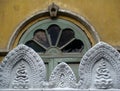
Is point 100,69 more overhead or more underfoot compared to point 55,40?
more underfoot

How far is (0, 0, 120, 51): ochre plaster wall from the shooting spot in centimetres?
525

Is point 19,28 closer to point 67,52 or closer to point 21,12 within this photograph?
point 21,12

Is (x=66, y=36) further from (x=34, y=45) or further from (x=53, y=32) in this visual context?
(x=34, y=45)

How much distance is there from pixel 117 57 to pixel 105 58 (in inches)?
3.5

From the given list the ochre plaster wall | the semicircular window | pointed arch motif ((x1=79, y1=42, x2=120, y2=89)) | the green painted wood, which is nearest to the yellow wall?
the ochre plaster wall

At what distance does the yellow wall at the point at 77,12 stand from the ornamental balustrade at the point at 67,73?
2279 millimetres

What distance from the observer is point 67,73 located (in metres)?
2.90

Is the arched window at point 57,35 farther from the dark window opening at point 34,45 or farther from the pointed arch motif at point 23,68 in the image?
Result: the pointed arch motif at point 23,68

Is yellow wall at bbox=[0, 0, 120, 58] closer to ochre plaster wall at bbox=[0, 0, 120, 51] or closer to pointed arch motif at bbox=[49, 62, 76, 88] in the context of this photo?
ochre plaster wall at bbox=[0, 0, 120, 51]

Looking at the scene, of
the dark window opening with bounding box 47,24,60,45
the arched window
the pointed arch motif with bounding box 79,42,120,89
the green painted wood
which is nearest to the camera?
the pointed arch motif with bounding box 79,42,120,89

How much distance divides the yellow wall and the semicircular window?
0.28 meters

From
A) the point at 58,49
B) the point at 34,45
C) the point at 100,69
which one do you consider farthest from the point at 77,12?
the point at 100,69

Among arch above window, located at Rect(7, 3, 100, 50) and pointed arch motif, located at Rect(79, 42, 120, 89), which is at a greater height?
arch above window, located at Rect(7, 3, 100, 50)

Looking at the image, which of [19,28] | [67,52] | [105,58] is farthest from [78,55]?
[105,58]
